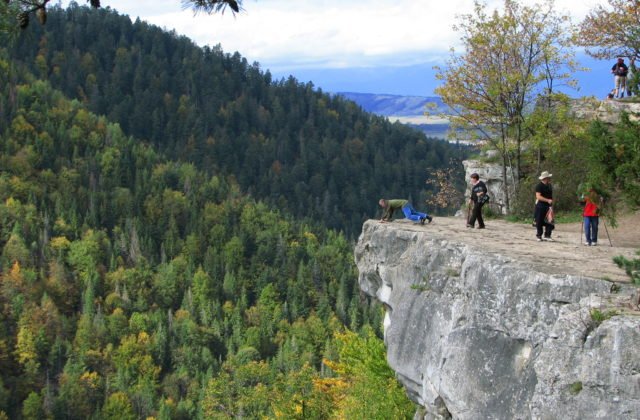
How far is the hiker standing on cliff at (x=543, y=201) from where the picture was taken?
77.3 ft

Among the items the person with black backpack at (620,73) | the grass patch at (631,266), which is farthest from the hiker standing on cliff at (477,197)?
the person with black backpack at (620,73)

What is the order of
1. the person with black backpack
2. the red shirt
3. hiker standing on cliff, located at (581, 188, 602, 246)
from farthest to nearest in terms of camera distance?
1. the person with black backpack
2. the red shirt
3. hiker standing on cliff, located at (581, 188, 602, 246)

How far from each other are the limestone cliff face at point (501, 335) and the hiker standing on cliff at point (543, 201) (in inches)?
106

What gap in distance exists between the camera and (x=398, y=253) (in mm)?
27453

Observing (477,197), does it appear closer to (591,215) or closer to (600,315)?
(591,215)

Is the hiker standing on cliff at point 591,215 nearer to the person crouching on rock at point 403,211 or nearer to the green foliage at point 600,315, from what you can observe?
the green foliage at point 600,315

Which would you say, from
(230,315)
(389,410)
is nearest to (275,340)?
(230,315)

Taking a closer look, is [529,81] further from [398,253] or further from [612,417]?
[612,417]

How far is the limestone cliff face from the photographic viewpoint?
54.5 ft

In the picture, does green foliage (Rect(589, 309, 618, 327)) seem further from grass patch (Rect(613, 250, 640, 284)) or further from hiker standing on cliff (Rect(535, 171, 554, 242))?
hiker standing on cliff (Rect(535, 171, 554, 242))

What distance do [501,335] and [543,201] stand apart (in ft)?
17.7

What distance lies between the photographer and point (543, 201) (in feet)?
77.6

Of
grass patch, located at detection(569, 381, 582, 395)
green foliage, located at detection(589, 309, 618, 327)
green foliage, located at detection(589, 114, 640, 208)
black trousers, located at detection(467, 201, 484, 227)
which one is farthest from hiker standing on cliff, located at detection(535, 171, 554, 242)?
grass patch, located at detection(569, 381, 582, 395)

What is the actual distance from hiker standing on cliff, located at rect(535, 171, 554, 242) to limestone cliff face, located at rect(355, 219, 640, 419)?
8.83 ft
